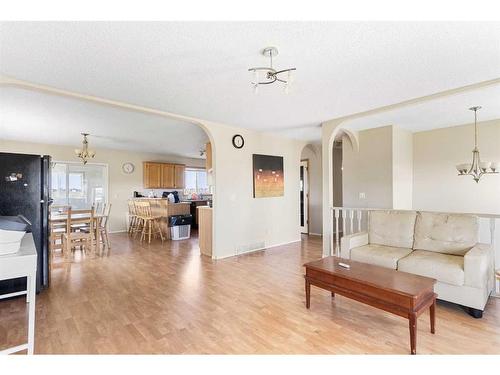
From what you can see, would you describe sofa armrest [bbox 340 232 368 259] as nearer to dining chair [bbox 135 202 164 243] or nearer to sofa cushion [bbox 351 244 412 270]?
sofa cushion [bbox 351 244 412 270]

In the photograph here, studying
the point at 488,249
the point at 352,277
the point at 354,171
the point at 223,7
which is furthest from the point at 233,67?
the point at 354,171

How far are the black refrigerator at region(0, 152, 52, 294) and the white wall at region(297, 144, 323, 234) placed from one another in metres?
5.36

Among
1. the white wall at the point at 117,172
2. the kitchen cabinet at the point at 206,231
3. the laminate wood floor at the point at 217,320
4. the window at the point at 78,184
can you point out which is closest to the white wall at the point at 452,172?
the laminate wood floor at the point at 217,320

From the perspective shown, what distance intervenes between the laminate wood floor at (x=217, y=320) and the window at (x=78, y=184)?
13.4 feet

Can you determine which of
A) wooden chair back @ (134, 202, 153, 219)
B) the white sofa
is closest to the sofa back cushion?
the white sofa

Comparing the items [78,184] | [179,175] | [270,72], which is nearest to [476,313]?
[270,72]

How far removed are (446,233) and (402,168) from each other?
8.13ft

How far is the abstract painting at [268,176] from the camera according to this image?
511cm

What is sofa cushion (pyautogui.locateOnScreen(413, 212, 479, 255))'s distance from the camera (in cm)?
282

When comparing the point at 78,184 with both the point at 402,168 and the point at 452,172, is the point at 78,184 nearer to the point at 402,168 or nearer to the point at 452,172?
the point at 402,168

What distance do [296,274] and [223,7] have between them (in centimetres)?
320

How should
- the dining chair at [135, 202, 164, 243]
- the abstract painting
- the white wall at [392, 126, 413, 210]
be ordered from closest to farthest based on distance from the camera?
1. the white wall at [392, 126, 413, 210]
2. the abstract painting
3. the dining chair at [135, 202, 164, 243]

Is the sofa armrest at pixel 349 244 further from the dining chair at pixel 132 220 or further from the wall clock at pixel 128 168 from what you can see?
the wall clock at pixel 128 168
